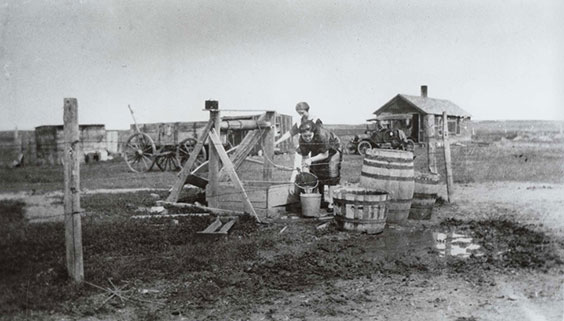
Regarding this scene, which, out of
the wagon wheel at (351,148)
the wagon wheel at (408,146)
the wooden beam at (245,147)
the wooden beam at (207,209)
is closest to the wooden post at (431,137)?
the wooden beam at (245,147)

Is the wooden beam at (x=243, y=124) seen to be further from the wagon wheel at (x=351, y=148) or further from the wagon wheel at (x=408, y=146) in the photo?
the wagon wheel at (x=351, y=148)

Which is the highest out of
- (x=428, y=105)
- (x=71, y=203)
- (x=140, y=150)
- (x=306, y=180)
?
(x=428, y=105)

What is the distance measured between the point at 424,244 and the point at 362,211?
3.15 feet

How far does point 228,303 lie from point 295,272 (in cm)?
104

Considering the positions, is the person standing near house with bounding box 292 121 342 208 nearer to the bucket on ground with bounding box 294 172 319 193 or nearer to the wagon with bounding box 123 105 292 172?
the bucket on ground with bounding box 294 172 319 193

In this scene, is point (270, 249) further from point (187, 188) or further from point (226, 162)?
point (187, 188)

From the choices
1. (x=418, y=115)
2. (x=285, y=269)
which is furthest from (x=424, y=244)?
(x=418, y=115)

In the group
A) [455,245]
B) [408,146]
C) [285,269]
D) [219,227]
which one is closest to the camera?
[285,269]

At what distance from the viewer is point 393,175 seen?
6973 millimetres

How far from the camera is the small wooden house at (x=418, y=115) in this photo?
31.8 metres

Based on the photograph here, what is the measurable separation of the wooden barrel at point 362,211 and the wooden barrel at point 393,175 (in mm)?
411

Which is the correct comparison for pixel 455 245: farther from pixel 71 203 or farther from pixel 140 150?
pixel 140 150

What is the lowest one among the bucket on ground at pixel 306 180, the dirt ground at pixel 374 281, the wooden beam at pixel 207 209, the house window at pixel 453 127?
the dirt ground at pixel 374 281

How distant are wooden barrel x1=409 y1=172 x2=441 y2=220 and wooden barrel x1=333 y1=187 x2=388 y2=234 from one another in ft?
4.17
